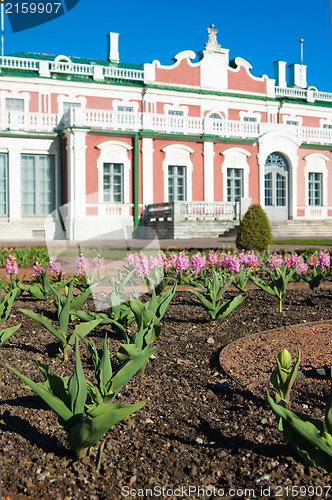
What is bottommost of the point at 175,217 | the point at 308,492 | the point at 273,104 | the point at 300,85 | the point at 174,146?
the point at 308,492

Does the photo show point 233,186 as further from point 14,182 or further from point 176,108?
point 14,182

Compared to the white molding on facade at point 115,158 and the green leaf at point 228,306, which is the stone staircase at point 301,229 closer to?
the white molding on facade at point 115,158

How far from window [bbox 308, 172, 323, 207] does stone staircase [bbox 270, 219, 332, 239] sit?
8.47 ft

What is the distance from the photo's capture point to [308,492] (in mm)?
1974

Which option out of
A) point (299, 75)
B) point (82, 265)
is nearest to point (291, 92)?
point (299, 75)

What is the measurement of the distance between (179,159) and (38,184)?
5.96m

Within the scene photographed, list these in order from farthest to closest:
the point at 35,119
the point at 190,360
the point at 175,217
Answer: the point at 35,119 → the point at 175,217 → the point at 190,360

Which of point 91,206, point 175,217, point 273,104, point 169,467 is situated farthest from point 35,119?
point 169,467

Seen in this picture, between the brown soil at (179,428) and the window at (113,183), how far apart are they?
54.5 ft

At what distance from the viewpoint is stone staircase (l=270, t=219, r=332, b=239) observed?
2055cm

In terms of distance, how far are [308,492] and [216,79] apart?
25134mm

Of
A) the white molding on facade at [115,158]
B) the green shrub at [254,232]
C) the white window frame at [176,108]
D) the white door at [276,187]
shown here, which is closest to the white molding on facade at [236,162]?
the white door at [276,187]

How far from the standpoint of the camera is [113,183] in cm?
2084

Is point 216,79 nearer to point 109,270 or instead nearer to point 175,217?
point 175,217
